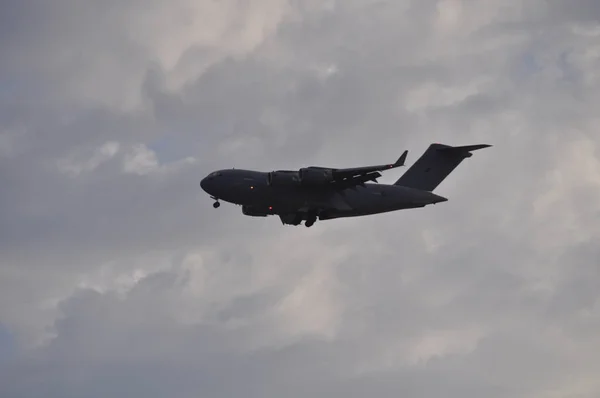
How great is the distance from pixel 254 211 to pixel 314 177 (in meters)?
3.06

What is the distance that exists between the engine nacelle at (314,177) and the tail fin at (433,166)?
16.3 feet

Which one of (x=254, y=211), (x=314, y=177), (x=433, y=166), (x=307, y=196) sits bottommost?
(x=254, y=211)

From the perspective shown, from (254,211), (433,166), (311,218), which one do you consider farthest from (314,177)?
(433,166)

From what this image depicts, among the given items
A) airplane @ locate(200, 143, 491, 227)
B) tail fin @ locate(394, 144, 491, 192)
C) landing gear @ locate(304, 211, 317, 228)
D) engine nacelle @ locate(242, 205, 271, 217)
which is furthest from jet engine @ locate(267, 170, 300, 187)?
tail fin @ locate(394, 144, 491, 192)

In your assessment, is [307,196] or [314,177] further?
[307,196]

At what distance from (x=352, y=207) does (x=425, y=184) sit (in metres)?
4.41

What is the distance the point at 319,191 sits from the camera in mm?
41938

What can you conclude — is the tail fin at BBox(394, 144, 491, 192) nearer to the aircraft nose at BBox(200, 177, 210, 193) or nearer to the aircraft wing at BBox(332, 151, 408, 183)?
the aircraft wing at BBox(332, 151, 408, 183)

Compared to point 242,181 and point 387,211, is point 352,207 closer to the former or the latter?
point 387,211

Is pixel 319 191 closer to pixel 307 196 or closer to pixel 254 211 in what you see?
pixel 307 196

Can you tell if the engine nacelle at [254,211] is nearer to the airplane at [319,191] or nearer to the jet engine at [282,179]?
the airplane at [319,191]

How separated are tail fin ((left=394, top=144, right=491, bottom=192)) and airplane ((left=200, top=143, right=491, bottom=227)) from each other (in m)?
0.04

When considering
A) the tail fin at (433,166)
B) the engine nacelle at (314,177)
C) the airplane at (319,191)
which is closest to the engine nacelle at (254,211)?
the airplane at (319,191)

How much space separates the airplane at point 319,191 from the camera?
4081 cm
